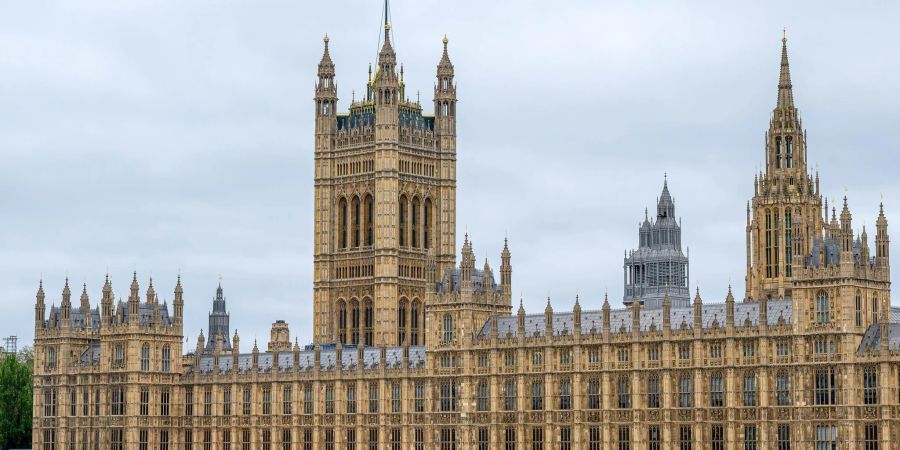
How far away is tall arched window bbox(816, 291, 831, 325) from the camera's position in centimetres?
15975

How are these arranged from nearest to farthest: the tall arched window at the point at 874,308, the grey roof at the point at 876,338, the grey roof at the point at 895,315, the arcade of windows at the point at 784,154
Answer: the grey roof at the point at 876,338
the tall arched window at the point at 874,308
the grey roof at the point at 895,315
the arcade of windows at the point at 784,154

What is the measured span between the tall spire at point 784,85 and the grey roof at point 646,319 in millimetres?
25842

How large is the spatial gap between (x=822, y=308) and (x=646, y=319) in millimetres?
18930

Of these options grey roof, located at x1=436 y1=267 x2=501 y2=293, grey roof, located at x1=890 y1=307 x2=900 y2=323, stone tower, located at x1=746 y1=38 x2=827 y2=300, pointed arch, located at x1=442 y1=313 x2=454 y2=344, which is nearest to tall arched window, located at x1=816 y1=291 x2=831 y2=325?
grey roof, located at x1=890 y1=307 x2=900 y2=323

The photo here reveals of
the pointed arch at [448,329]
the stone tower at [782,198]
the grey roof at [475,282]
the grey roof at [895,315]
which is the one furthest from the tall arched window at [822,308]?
the pointed arch at [448,329]

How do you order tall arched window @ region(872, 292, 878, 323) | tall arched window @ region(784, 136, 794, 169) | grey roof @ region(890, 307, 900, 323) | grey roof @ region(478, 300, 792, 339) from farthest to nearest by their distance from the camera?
tall arched window @ region(784, 136, 794, 169) < grey roof @ region(478, 300, 792, 339) < grey roof @ region(890, 307, 900, 323) < tall arched window @ region(872, 292, 878, 323)

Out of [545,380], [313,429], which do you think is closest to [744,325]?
[545,380]

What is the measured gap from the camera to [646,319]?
572 ft

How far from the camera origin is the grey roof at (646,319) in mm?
165125

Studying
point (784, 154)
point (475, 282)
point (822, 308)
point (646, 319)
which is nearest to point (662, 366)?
point (646, 319)

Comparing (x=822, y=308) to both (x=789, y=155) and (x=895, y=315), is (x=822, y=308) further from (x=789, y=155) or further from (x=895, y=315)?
(x=789, y=155)

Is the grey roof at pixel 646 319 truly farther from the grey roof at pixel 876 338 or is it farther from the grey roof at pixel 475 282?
the grey roof at pixel 876 338

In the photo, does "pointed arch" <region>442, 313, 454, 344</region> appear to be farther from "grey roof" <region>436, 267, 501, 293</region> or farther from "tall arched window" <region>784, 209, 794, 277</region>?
"tall arched window" <region>784, 209, 794, 277</region>

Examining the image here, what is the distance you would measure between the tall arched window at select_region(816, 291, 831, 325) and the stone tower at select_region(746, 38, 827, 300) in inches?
1000
